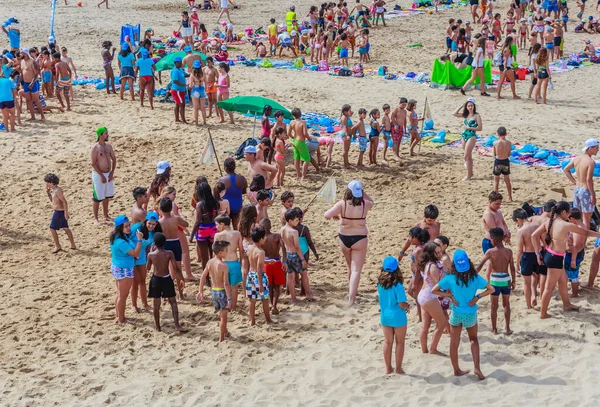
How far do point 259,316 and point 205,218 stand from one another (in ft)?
4.82

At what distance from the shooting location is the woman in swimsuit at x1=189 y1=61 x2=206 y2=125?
1781cm

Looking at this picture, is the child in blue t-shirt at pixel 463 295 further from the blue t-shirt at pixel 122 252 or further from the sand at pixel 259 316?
the blue t-shirt at pixel 122 252

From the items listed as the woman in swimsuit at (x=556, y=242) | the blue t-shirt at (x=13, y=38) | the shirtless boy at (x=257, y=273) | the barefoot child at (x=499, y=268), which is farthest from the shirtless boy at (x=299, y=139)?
the blue t-shirt at (x=13, y=38)

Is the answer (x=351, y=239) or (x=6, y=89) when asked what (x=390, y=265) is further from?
(x=6, y=89)

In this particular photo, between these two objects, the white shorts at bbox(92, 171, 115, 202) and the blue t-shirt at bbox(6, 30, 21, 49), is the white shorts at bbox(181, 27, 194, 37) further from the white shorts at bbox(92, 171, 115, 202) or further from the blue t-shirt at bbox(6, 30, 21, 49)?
the white shorts at bbox(92, 171, 115, 202)

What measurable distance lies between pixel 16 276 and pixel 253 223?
376 cm

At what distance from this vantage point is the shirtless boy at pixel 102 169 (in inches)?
504

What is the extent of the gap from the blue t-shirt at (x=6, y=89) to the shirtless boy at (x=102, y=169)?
513 cm

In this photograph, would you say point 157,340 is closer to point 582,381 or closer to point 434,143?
point 582,381

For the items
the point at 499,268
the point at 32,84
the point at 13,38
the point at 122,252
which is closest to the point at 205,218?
the point at 122,252

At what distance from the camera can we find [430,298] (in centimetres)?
835

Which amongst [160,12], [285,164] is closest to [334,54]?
[160,12]

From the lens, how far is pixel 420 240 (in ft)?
30.0

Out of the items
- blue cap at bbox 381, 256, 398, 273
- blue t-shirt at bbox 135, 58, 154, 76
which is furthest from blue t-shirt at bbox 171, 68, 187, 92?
blue cap at bbox 381, 256, 398, 273
